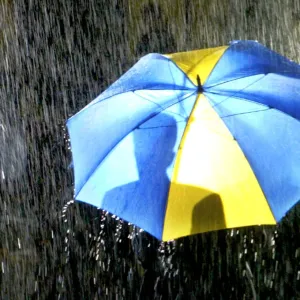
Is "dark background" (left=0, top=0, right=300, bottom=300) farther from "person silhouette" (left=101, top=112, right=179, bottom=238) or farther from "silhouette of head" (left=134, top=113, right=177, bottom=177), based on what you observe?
"silhouette of head" (left=134, top=113, right=177, bottom=177)

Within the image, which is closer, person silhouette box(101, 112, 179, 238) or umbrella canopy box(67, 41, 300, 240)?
umbrella canopy box(67, 41, 300, 240)

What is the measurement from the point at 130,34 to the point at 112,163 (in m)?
3.54

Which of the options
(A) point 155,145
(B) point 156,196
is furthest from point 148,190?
(A) point 155,145

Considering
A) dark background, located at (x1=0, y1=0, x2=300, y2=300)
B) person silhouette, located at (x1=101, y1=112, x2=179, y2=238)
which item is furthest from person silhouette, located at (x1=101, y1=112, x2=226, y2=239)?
dark background, located at (x1=0, y1=0, x2=300, y2=300)

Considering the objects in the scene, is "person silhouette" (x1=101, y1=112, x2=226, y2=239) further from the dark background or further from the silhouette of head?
the dark background

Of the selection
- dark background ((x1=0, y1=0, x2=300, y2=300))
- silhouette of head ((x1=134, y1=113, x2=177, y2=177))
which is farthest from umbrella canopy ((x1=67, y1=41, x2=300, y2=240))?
dark background ((x1=0, y1=0, x2=300, y2=300))

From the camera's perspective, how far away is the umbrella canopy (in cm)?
226

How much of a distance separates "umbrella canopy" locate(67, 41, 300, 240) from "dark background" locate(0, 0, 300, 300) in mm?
1042

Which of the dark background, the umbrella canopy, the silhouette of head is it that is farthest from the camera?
the dark background

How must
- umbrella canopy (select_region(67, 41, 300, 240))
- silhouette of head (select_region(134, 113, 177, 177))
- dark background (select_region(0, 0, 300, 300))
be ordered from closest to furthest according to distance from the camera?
umbrella canopy (select_region(67, 41, 300, 240)) → silhouette of head (select_region(134, 113, 177, 177)) → dark background (select_region(0, 0, 300, 300))

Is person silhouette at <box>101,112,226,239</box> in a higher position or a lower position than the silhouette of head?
lower

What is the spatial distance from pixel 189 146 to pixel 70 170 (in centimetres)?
278

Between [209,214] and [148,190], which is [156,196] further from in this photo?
[209,214]

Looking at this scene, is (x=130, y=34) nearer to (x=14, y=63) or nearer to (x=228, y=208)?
(x=14, y=63)
